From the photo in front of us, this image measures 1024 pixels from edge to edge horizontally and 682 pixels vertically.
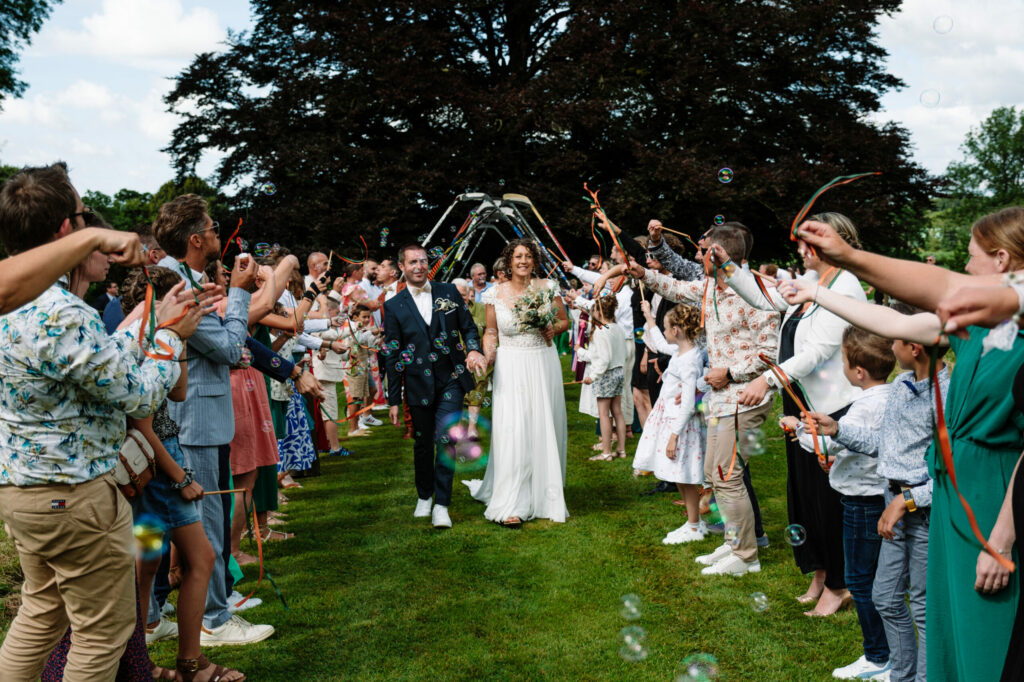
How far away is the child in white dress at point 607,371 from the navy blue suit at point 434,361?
2356 millimetres

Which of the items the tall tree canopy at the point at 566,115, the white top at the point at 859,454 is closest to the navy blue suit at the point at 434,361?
the white top at the point at 859,454

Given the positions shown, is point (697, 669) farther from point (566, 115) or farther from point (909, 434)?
point (566, 115)

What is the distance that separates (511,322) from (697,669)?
3752 mm

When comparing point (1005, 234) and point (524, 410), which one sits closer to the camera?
point (1005, 234)

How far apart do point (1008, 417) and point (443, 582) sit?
13.4ft

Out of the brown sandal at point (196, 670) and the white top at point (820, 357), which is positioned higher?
the white top at point (820, 357)

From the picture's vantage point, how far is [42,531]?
274cm

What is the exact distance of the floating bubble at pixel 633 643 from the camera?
14.3 feet

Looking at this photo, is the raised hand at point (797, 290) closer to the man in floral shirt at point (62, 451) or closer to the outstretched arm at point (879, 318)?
the outstretched arm at point (879, 318)

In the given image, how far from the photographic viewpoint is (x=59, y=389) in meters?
2.72

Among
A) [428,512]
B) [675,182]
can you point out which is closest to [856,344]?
[428,512]

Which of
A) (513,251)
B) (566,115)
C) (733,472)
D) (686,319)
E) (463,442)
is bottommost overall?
(463,442)

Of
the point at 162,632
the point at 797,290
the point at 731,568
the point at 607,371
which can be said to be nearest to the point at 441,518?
the point at 731,568

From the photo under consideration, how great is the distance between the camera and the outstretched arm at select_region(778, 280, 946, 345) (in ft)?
8.33
